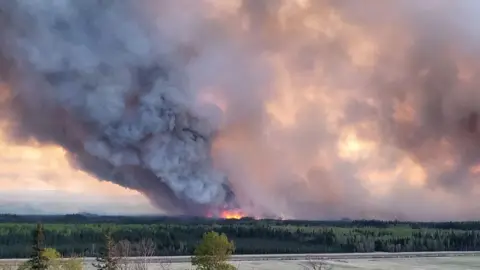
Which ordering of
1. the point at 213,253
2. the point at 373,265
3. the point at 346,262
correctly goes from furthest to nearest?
1. the point at 346,262
2. the point at 373,265
3. the point at 213,253

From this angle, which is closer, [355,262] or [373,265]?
[373,265]

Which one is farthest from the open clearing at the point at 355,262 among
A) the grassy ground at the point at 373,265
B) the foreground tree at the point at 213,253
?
the foreground tree at the point at 213,253

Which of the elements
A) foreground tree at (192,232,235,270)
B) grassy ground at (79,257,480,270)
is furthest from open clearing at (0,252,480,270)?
foreground tree at (192,232,235,270)

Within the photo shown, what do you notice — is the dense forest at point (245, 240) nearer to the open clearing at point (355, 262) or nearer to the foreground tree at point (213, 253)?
the open clearing at point (355, 262)

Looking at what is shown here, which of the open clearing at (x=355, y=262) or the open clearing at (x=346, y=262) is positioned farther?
the open clearing at (x=355, y=262)

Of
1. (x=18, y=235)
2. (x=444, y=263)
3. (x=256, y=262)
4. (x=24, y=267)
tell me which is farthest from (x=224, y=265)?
(x=18, y=235)

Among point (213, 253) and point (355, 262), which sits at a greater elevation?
point (213, 253)

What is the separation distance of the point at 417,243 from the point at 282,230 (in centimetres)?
1480

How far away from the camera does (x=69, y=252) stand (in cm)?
4938

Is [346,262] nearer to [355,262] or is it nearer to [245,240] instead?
[355,262]

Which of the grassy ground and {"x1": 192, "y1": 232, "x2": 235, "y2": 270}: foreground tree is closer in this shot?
{"x1": 192, "y1": 232, "x2": 235, "y2": 270}: foreground tree

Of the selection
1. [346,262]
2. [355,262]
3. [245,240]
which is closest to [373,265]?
[355,262]

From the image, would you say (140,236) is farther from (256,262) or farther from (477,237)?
(477,237)

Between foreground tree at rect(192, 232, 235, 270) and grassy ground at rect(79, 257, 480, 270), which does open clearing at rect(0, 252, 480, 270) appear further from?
foreground tree at rect(192, 232, 235, 270)
